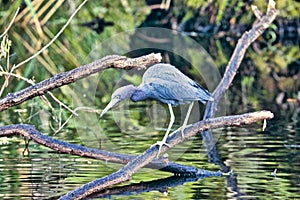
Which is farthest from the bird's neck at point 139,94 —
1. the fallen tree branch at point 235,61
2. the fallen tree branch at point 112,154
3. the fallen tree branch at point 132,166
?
the fallen tree branch at point 235,61

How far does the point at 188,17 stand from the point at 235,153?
562 inches

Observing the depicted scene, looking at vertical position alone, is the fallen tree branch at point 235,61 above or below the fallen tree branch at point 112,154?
above

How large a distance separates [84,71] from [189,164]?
100 inches

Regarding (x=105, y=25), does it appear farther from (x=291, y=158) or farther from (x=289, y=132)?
(x=291, y=158)

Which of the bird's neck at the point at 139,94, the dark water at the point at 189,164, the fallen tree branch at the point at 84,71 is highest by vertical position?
the fallen tree branch at the point at 84,71

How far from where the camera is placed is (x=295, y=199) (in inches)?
287

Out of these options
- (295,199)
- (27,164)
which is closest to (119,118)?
(27,164)

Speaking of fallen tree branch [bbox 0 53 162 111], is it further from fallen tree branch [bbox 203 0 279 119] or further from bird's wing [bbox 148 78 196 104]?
fallen tree branch [bbox 203 0 279 119]

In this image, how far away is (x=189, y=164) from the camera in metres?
8.73

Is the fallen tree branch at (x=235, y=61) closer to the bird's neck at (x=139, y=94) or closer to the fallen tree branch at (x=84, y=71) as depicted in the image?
the bird's neck at (x=139, y=94)

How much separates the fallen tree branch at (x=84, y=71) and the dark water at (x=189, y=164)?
40.8 inches

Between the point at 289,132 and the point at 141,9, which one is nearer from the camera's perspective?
the point at 289,132

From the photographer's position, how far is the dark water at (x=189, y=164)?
755 centimetres

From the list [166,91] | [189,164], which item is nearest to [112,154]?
[166,91]
